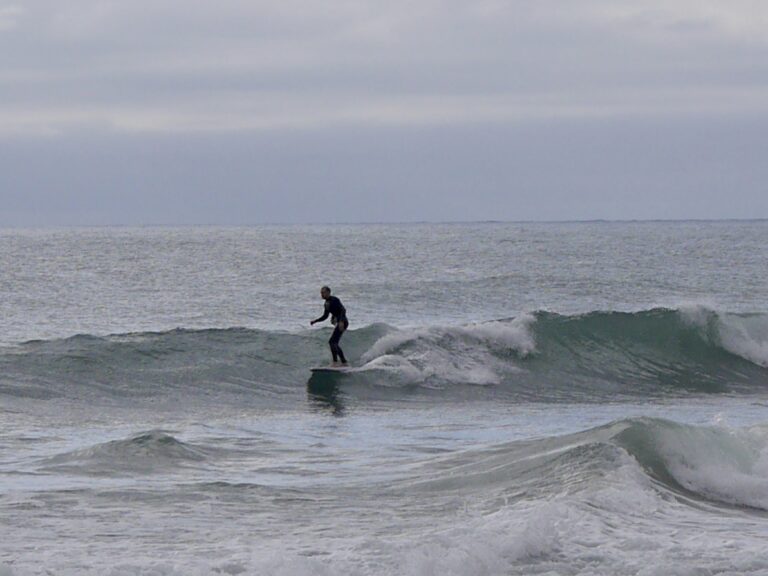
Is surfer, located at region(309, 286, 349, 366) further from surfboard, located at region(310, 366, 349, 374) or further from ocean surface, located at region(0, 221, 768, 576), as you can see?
ocean surface, located at region(0, 221, 768, 576)

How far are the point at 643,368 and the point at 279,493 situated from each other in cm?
1440

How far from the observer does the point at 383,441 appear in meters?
14.8

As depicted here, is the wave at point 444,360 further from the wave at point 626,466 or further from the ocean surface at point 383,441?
the wave at point 626,466

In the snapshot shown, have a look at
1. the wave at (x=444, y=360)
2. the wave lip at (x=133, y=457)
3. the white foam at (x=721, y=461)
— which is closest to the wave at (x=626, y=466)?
the white foam at (x=721, y=461)

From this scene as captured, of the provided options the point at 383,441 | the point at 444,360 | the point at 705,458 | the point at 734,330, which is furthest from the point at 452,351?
the point at 705,458

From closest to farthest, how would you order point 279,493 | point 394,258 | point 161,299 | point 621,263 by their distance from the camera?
1. point 279,493
2. point 161,299
3. point 621,263
4. point 394,258

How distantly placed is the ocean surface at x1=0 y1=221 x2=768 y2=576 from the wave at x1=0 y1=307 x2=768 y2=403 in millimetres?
66

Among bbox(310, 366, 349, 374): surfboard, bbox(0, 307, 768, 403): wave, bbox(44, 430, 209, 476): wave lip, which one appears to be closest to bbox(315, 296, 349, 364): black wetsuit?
bbox(310, 366, 349, 374): surfboard

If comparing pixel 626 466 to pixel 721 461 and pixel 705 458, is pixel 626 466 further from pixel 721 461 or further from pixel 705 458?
pixel 721 461

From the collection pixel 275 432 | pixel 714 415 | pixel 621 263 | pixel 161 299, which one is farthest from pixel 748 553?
pixel 621 263

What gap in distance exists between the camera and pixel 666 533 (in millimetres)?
9734

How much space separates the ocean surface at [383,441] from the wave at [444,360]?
7 centimetres

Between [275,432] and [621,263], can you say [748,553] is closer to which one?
[275,432]

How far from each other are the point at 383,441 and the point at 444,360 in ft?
27.6
